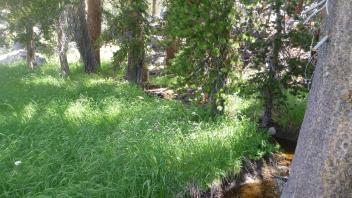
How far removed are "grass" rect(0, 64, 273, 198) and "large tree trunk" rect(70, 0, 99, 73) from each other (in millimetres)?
4688

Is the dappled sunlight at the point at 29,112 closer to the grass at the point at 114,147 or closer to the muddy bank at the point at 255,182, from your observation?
the grass at the point at 114,147

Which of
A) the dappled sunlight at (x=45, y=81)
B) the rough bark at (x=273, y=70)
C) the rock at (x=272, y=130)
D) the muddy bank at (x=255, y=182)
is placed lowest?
the muddy bank at (x=255, y=182)

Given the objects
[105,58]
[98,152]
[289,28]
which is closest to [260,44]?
[289,28]

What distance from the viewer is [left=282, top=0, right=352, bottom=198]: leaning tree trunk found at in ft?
11.3

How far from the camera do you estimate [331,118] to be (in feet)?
11.7

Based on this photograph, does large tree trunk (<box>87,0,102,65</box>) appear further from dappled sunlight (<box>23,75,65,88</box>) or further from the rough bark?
the rough bark

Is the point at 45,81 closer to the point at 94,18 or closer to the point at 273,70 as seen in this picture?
the point at 94,18

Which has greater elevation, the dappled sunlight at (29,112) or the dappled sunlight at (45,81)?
the dappled sunlight at (45,81)

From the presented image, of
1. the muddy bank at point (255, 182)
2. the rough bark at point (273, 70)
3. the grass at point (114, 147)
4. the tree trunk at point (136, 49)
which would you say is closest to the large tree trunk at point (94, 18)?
the tree trunk at point (136, 49)

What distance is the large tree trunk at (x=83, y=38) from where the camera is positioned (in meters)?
12.8

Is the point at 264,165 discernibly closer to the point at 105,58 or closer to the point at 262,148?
the point at 262,148

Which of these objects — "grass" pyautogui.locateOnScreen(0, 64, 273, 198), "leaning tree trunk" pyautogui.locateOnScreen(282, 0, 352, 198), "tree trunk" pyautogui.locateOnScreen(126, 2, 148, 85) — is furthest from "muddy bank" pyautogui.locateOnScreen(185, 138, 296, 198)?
"tree trunk" pyautogui.locateOnScreen(126, 2, 148, 85)

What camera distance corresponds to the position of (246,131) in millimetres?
6781

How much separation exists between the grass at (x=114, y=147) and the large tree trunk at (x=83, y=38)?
4688 millimetres
